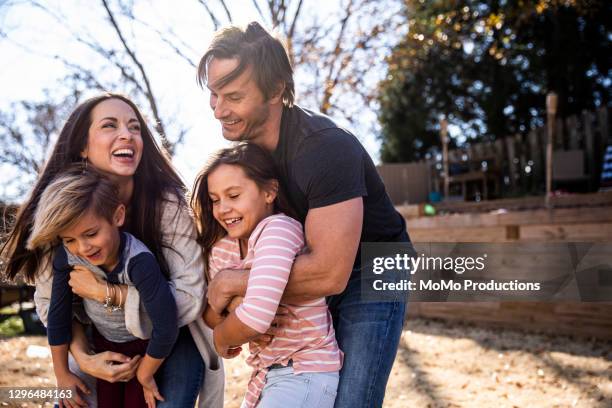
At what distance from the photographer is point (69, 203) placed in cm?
198

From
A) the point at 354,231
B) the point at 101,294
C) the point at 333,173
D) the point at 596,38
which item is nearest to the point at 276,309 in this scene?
the point at 354,231

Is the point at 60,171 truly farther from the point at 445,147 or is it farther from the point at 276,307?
the point at 445,147

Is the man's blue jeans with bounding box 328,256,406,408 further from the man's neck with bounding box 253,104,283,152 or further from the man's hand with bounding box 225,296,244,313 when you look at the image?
the man's neck with bounding box 253,104,283,152

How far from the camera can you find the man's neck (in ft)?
6.95

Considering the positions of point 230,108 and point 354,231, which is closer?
point 354,231

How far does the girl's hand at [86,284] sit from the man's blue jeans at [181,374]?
0.39 meters

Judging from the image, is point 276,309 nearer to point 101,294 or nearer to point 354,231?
point 354,231

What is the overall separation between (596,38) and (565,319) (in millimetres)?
11366

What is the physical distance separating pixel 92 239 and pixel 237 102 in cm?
75

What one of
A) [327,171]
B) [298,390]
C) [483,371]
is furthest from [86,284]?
[483,371]

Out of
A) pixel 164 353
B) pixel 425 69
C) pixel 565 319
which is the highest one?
pixel 425 69

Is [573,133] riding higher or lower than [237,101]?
higher

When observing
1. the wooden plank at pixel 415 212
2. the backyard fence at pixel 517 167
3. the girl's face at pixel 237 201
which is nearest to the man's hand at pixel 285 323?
the girl's face at pixel 237 201

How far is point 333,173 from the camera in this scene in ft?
6.14
